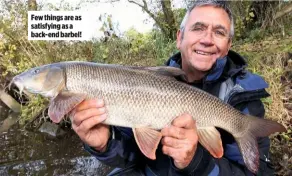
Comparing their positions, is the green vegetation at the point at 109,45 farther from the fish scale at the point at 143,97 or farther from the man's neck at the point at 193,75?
the fish scale at the point at 143,97

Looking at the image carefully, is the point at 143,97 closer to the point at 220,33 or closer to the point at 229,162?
the point at 229,162

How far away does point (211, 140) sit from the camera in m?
2.03

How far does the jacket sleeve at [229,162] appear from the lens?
2.02m

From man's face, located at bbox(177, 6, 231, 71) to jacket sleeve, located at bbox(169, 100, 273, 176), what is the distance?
1.36 ft

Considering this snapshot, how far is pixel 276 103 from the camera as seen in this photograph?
4402mm

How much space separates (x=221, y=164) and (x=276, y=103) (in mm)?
2527

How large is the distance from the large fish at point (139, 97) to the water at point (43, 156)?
283cm

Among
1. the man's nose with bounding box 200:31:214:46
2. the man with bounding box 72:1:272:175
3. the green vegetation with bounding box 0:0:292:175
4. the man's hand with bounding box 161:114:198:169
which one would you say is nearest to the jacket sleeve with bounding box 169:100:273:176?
the man with bounding box 72:1:272:175

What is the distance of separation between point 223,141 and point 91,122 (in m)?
0.89

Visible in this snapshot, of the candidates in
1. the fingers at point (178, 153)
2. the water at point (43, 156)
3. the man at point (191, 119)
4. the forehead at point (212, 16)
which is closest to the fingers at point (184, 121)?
the man at point (191, 119)

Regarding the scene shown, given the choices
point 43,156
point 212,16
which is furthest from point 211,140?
point 43,156

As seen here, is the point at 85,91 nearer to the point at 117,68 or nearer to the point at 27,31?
the point at 117,68

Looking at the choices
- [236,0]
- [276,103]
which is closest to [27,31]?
[236,0]

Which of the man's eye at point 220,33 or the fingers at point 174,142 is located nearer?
the fingers at point 174,142
